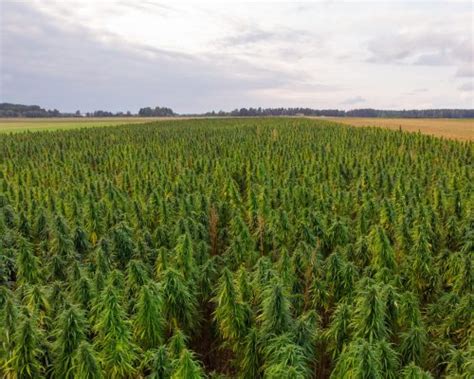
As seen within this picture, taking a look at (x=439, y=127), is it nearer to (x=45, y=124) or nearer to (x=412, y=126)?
(x=412, y=126)

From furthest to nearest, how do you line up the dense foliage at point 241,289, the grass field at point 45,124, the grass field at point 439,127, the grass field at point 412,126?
1. the grass field at point 45,124
2. the grass field at point 412,126
3. the grass field at point 439,127
4. the dense foliage at point 241,289

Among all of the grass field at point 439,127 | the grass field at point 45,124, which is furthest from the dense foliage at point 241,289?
the grass field at point 45,124

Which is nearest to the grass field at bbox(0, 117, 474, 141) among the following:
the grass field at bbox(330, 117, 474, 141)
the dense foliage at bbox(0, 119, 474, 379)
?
the grass field at bbox(330, 117, 474, 141)

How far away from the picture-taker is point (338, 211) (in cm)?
1747

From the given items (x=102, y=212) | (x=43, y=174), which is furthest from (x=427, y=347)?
(x=43, y=174)

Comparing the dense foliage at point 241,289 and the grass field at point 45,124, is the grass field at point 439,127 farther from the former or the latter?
the grass field at point 45,124

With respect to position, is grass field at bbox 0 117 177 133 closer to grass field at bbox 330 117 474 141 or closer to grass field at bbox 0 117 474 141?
grass field at bbox 0 117 474 141

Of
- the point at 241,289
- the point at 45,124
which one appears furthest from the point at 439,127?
the point at 45,124

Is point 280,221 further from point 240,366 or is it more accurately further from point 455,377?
point 455,377

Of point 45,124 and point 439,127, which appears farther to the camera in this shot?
point 45,124

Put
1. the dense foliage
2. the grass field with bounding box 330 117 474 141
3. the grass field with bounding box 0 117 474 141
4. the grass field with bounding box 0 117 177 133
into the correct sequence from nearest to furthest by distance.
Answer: the dense foliage → the grass field with bounding box 330 117 474 141 → the grass field with bounding box 0 117 474 141 → the grass field with bounding box 0 117 177 133

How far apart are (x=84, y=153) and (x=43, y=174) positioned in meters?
12.0

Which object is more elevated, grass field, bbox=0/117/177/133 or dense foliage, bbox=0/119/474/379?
grass field, bbox=0/117/177/133

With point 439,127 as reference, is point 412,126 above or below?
above
